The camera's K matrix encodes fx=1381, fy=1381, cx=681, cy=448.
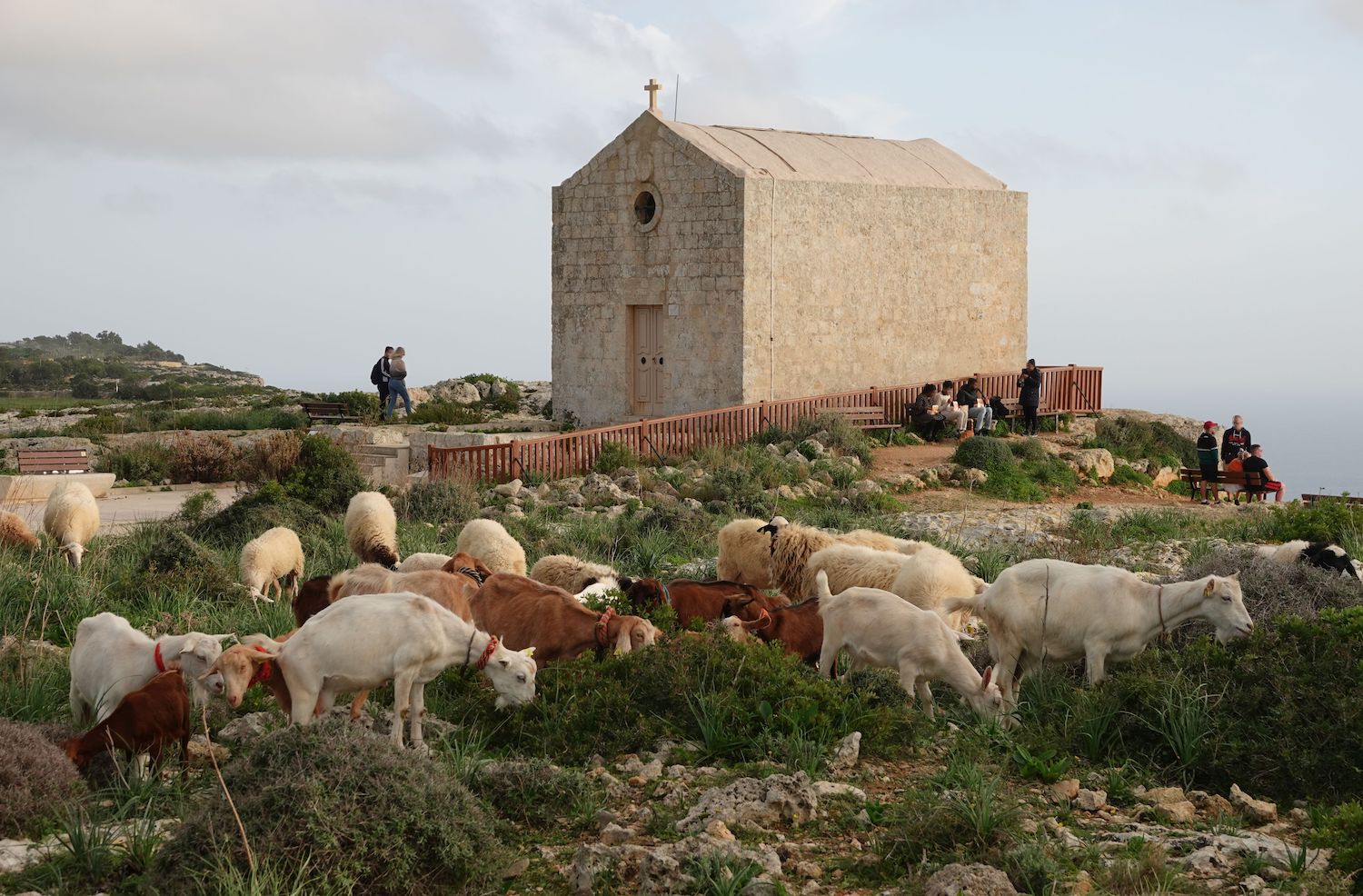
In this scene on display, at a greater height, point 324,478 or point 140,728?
point 324,478

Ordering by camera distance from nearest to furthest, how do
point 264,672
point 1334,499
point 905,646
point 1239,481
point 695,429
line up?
point 264,672
point 905,646
point 1334,499
point 1239,481
point 695,429

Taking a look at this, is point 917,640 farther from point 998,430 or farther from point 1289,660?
point 998,430

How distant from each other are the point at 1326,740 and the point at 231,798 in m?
5.71

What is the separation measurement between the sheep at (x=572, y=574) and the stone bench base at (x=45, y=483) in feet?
30.9

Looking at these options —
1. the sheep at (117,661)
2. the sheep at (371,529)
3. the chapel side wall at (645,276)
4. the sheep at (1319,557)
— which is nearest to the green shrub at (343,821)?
the sheep at (117,661)

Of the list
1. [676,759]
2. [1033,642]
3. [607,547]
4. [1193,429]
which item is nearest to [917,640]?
[1033,642]

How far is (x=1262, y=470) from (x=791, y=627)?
16308mm

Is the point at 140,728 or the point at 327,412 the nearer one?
the point at 140,728

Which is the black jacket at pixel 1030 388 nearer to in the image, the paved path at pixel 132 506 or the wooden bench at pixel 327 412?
the wooden bench at pixel 327 412

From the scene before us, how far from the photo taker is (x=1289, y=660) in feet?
27.1

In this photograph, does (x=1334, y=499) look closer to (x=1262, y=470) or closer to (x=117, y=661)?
(x=1262, y=470)

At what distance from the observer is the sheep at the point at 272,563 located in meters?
11.9

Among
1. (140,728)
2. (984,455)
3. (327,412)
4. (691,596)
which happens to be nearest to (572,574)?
(691,596)

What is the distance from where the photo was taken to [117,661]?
25.4ft
